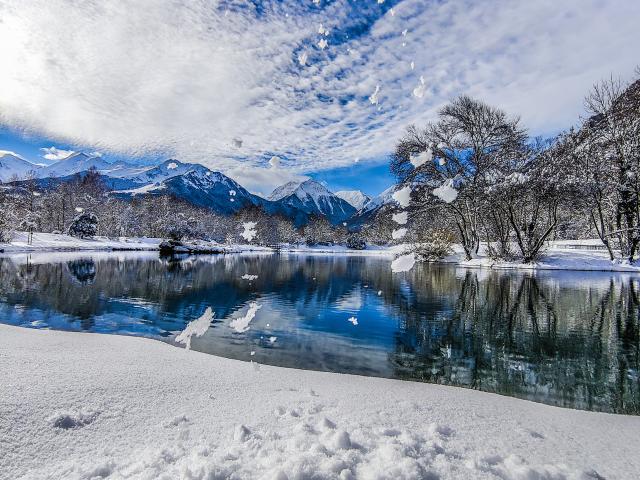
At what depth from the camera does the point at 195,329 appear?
28.5ft

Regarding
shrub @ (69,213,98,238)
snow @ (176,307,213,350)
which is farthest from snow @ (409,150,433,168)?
shrub @ (69,213,98,238)

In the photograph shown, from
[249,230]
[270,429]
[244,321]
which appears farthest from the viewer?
[249,230]

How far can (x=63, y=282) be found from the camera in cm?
1681

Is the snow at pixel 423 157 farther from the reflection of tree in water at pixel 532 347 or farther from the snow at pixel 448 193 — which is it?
the reflection of tree in water at pixel 532 347

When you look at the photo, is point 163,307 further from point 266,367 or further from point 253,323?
point 266,367

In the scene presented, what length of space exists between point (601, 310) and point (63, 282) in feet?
72.6

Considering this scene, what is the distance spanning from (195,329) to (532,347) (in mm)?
7673

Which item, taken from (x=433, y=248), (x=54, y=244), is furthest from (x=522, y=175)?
(x=54, y=244)

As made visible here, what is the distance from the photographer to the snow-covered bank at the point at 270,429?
2682 mm

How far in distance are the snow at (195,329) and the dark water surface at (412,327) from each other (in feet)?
0.69

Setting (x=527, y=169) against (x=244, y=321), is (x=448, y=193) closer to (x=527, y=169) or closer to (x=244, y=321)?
(x=244, y=321)

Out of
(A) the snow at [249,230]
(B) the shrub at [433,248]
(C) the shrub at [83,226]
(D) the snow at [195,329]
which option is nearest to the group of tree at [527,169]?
(B) the shrub at [433,248]

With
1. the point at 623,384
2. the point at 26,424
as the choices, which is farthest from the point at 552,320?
the point at 26,424

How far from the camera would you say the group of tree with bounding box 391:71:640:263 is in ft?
90.1
